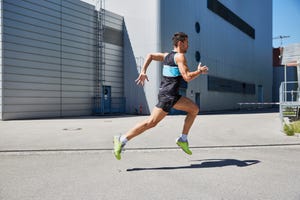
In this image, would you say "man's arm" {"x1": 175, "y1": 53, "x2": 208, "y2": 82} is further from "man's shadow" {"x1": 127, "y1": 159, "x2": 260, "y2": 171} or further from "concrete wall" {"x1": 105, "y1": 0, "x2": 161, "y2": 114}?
"concrete wall" {"x1": 105, "y1": 0, "x2": 161, "y2": 114}

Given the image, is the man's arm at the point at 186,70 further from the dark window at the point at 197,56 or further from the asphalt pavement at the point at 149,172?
the dark window at the point at 197,56

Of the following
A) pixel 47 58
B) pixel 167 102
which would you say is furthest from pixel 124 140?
pixel 47 58

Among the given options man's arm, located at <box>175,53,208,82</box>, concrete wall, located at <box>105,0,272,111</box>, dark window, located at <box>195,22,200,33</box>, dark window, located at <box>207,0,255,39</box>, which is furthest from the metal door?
man's arm, located at <box>175,53,208,82</box>

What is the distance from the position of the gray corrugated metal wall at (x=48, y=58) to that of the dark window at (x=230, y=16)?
1427cm

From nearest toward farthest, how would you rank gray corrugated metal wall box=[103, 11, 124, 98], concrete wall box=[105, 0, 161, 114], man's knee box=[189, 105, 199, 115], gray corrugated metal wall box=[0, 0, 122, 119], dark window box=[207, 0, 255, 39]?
man's knee box=[189, 105, 199, 115], gray corrugated metal wall box=[0, 0, 122, 119], concrete wall box=[105, 0, 161, 114], gray corrugated metal wall box=[103, 11, 124, 98], dark window box=[207, 0, 255, 39]

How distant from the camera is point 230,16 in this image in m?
37.1

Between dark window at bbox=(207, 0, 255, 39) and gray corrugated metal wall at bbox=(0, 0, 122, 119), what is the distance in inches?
562

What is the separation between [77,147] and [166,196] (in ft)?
13.1

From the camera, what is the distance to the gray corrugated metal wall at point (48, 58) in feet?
57.4

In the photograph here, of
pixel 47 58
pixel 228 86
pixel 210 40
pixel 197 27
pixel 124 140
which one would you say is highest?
pixel 197 27

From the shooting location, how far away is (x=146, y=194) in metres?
3.48

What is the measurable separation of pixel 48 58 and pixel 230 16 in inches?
955

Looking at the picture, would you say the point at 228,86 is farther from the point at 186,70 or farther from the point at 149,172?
the point at 149,172

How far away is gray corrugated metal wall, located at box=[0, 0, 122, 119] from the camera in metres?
17.5
